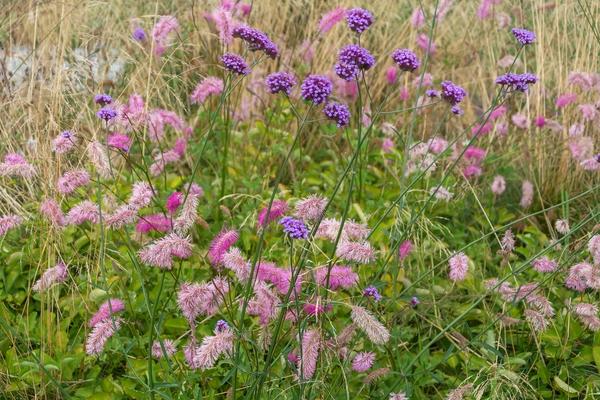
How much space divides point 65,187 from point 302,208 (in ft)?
2.28

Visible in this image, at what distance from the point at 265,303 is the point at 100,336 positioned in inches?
15.3

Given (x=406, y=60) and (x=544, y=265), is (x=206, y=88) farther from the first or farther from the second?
(x=544, y=265)

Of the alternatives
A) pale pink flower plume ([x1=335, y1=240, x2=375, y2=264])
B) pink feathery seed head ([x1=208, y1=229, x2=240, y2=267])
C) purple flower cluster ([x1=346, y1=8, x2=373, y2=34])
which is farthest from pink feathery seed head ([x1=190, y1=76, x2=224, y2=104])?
pale pink flower plume ([x1=335, y1=240, x2=375, y2=264])

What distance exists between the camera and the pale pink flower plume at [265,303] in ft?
6.15

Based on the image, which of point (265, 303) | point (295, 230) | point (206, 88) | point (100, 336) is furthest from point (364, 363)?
point (206, 88)

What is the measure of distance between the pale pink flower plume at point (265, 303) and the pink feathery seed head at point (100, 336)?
1.08ft

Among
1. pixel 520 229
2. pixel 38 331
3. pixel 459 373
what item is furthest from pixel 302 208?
pixel 520 229

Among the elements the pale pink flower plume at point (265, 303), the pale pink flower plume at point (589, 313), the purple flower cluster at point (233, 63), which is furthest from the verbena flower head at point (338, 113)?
the pale pink flower plume at point (589, 313)

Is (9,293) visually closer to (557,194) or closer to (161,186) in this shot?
(161,186)

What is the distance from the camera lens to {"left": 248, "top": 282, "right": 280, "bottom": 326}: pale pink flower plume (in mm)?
1874

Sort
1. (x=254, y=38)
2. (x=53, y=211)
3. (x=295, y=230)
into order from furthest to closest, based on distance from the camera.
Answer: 1. (x=53, y=211)
2. (x=254, y=38)
3. (x=295, y=230)

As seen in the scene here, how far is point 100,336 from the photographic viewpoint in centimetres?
192

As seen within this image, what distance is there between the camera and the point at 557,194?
12.4 ft

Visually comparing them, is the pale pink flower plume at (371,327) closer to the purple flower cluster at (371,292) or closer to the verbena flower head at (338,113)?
the purple flower cluster at (371,292)
